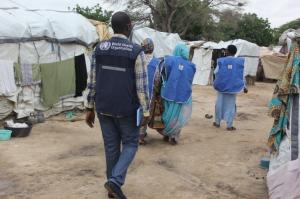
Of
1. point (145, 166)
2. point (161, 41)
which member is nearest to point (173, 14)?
point (161, 41)

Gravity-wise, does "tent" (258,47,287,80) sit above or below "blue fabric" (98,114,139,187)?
below

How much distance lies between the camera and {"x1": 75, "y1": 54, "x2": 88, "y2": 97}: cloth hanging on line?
9.77 m

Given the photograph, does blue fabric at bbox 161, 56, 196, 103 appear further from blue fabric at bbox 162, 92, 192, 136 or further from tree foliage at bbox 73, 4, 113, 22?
tree foliage at bbox 73, 4, 113, 22

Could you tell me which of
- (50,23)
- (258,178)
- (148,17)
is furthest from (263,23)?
(258,178)

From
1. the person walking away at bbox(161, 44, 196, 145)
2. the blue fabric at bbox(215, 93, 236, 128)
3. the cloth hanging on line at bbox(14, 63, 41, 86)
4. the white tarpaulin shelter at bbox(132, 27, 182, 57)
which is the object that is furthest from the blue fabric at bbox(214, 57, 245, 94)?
the white tarpaulin shelter at bbox(132, 27, 182, 57)

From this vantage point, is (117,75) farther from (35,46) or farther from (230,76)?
(35,46)

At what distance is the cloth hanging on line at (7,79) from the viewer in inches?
315

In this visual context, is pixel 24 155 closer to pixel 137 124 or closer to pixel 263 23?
pixel 137 124

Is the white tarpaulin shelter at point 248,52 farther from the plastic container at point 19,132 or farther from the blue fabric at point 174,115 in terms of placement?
the plastic container at point 19,132

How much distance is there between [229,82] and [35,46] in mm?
3875

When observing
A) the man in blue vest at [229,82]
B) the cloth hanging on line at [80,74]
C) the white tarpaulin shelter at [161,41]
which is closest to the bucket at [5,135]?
the cloth hanging on line at [80,74]

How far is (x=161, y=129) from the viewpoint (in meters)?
6.90

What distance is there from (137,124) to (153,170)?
4.98 feet

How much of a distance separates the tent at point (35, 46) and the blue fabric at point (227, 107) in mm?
3167
